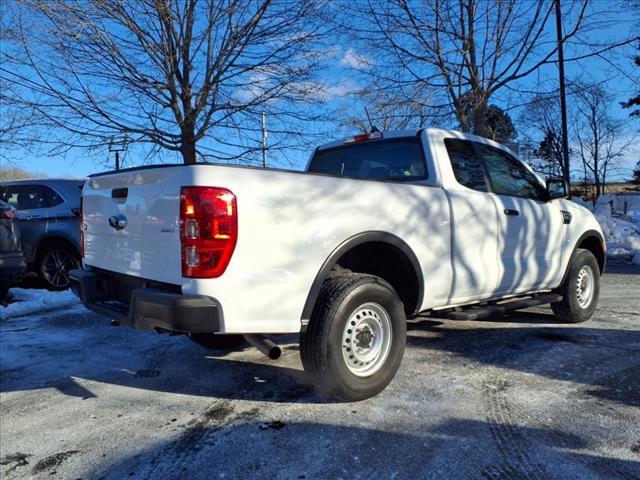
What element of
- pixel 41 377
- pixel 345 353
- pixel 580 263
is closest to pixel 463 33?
pixel 580 263

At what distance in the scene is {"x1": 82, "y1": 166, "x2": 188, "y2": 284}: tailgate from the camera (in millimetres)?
2811

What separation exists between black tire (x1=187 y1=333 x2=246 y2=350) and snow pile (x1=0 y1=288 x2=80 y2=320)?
133 inches

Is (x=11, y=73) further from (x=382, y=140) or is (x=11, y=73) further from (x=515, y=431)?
(x=515, y=431)

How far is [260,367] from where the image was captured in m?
4.16

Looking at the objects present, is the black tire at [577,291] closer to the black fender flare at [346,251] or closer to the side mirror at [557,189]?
the side mirror at [557,189]

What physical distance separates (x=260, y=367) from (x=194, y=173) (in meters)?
2.06

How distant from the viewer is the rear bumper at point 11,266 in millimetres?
5961

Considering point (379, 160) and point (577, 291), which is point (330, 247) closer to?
point (379, 160)

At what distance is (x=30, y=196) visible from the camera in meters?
7.84

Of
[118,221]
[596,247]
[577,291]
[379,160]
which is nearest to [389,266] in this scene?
[379,160]

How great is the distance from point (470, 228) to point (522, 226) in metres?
0.87

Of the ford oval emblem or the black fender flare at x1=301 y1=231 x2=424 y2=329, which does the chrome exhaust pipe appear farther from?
the ford oval emblem

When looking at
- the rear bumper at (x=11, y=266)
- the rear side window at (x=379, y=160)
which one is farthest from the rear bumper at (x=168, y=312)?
the rear bumper at (x=11, y=266)

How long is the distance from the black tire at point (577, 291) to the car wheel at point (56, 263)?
6.99 m
